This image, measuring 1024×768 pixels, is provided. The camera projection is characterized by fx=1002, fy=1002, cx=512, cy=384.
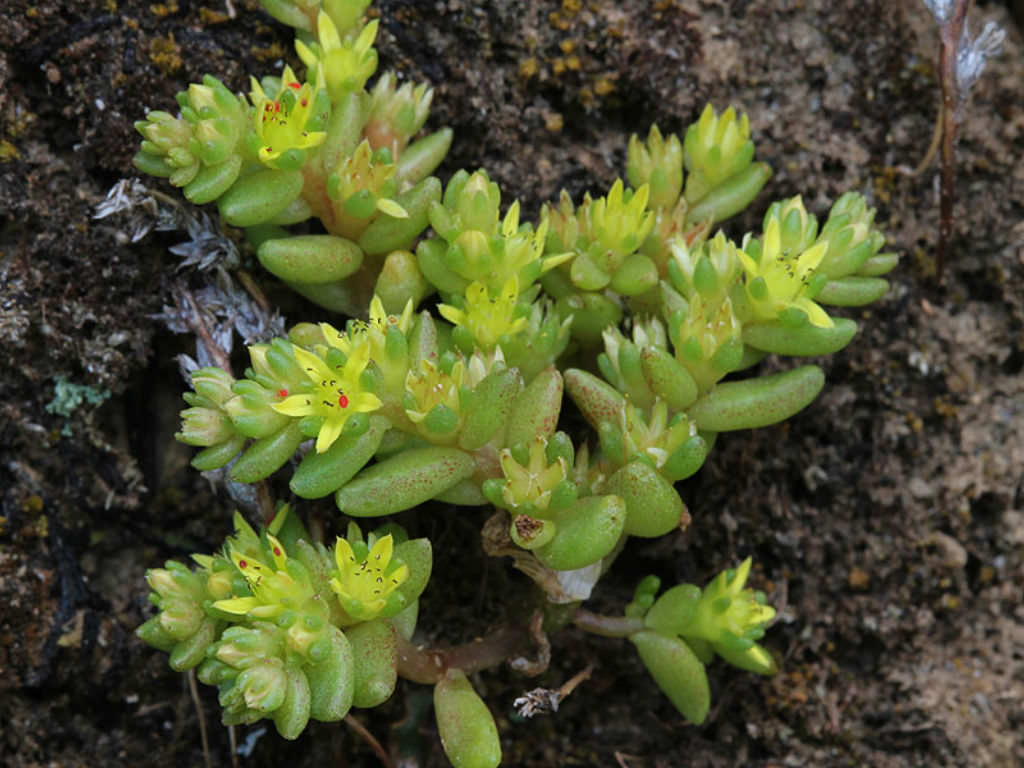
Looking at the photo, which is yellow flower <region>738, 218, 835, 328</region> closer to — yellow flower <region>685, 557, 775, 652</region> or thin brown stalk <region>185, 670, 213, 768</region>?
yellow flower <region>685, 557, 775, 652</region>

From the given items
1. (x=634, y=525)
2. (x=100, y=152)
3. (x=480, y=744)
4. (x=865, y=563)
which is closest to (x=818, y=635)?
(x=865, y=563)

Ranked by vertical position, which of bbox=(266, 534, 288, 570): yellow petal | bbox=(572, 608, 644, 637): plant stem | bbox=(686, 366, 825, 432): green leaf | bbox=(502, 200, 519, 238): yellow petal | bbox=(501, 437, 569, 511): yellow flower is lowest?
bbox=(572, 608, 644, 637): plant stem

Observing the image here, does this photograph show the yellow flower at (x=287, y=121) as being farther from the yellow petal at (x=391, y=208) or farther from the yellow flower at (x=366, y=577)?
the yellow flower at (x=366, y=577)

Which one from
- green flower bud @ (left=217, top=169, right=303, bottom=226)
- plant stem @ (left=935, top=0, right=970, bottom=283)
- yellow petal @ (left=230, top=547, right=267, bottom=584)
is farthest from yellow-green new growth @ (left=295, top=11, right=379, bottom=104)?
plant stem @ (left=935, top=0, right=970, bottom=283)

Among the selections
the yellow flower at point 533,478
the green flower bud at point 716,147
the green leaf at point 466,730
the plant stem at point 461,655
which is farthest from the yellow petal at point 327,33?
the green leaf at point 466,730

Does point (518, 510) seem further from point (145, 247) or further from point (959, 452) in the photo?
point (959, 452)
